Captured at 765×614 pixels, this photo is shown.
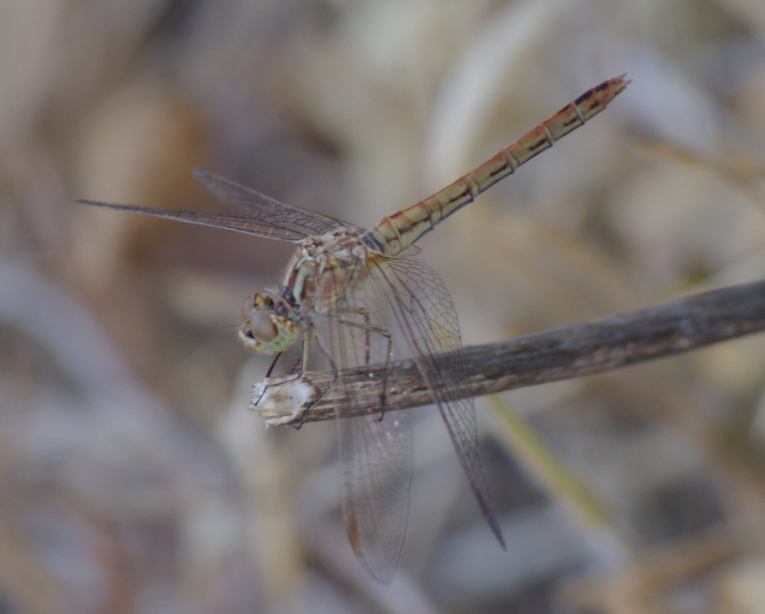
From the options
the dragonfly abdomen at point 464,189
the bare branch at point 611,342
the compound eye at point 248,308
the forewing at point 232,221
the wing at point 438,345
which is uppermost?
the forewing at point 232,221

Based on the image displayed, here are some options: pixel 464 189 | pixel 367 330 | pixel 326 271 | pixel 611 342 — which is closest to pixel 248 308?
pixel 326 271

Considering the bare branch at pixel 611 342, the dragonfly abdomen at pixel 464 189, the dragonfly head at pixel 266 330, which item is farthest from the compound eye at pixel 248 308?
the bare branch at pixel 611 342

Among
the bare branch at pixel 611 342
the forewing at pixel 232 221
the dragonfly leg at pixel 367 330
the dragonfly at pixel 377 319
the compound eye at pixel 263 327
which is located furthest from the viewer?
the forewing at pixel 232 221

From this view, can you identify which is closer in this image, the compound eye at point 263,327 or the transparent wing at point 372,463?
the transparent wing at point 372,463

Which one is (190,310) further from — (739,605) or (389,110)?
(739,605)

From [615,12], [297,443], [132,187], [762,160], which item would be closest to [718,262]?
[762,160]

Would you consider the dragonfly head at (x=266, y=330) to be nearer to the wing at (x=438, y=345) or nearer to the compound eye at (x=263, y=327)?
the compound eye at (x=263, y=327)
